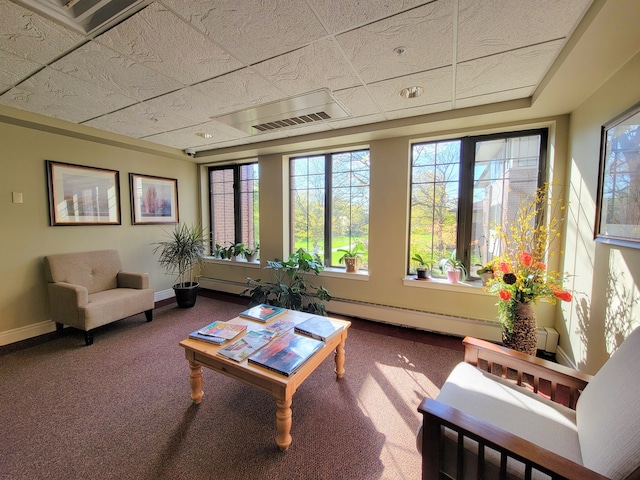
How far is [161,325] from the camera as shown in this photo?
3.16 m

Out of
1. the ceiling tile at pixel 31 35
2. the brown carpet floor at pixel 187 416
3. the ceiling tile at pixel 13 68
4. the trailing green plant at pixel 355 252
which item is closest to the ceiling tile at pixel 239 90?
the ceiling tile at pixel 31 35

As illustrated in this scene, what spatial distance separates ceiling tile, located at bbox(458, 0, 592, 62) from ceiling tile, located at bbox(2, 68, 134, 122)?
2662mm

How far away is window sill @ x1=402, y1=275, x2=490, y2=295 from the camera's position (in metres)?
2.73

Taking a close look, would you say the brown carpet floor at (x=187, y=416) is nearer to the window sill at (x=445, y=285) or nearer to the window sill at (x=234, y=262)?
the window sill at (x=445, y=285)

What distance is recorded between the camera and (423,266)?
305cm

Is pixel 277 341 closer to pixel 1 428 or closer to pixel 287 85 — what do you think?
pixel 1 428

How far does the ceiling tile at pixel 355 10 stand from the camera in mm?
1259

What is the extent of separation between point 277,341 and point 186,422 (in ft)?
2.46

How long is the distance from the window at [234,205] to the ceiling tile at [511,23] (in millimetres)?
3348

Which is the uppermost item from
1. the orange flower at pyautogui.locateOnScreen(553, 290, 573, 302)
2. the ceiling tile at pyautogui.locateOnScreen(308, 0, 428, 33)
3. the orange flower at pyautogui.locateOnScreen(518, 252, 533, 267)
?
the ceiling tile at pyautogui.locateOnScreen(308, 0, 428, 33)

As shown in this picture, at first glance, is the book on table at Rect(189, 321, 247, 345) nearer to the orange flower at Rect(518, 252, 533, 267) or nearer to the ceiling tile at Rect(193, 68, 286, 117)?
the ceiling tile at Rect(193, 68, 286, 117)

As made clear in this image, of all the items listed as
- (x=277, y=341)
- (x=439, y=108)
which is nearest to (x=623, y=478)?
(x=277, y=341)

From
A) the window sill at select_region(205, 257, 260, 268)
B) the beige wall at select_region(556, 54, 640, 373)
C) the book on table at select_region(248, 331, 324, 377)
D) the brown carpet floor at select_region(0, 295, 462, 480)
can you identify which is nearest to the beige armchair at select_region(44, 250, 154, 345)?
the brown carpet floor at select_region(0, 295, 462, 480)

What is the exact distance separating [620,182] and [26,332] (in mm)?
5301
